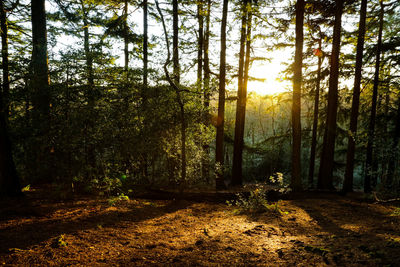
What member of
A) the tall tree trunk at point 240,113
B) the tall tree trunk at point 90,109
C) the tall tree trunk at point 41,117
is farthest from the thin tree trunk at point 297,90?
the tall tree trunk at point 41,117

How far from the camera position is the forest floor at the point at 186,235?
3.24m

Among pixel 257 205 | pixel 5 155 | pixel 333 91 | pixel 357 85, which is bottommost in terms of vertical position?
pixel 257 205

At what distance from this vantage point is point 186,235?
15.0ft

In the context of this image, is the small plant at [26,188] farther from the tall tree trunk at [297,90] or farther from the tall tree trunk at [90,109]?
the tall tree trunk at [297,90]

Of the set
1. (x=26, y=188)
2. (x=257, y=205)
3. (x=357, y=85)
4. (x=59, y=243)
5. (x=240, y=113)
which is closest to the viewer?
(x=59, y=243)

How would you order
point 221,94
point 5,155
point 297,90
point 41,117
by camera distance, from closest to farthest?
point 5,155
point 41,117
point 297,90
point 221,94

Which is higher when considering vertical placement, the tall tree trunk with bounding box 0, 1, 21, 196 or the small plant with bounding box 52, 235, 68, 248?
the tall tree trunk with bounding box 0, 1, 21, 196

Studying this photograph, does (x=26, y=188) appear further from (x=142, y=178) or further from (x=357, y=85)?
(x=357, y=85)

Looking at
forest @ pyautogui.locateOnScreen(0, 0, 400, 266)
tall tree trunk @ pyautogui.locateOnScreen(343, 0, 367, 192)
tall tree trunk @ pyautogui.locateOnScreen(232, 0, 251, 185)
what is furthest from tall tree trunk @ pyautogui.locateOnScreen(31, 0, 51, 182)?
tall tree trunk @ pyautogui.locateOnScreen(343, 0, 367, 192)

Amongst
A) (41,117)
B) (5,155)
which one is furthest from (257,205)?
(5,155)

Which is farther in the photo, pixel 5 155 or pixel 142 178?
pixel 142 178

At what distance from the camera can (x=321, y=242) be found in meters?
3.82

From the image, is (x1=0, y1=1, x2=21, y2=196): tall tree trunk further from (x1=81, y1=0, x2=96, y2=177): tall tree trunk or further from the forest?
(x1=81, y1=0, x2=96, y2=177): tall tree trunk

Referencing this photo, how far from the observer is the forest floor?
3.24 meters
